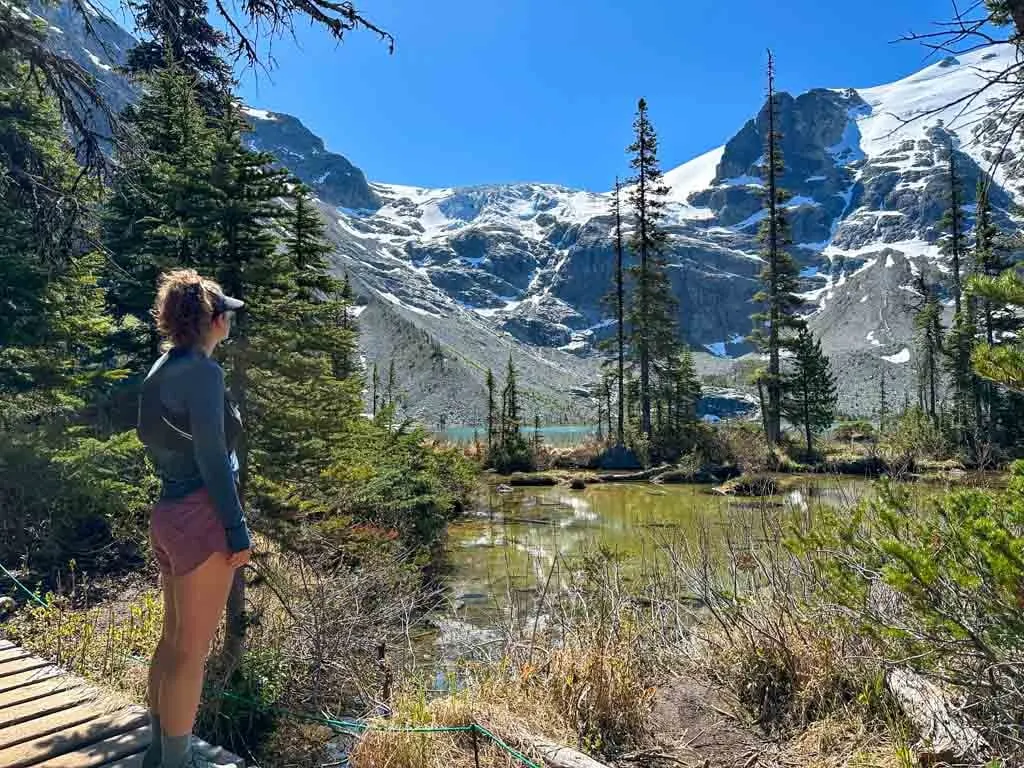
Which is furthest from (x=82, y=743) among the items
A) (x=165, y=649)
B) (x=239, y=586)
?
(x=239, y=586)

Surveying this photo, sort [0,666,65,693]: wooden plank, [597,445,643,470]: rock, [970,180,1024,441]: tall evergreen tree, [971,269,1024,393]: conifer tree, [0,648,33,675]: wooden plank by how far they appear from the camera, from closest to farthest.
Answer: [971,269,1024,393]: conifer tree
[0,666,65,693]: wooden plank
[0,648,33,675]: wooden plank
[970,180,1024,441]: tall evergreen tree
[597,445,643,470]: rock

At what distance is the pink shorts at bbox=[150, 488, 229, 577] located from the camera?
7.32 feet

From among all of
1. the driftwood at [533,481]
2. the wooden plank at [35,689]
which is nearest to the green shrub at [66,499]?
the wooden plank at [35,689]

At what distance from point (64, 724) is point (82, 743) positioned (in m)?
0.23

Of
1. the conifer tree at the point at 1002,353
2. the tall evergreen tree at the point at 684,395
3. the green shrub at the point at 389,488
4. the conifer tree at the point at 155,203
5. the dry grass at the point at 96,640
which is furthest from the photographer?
the tall evergreen tree at the point at 684,395

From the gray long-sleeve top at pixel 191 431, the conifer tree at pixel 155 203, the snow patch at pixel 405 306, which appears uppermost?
the snow patch at pixel 405 306

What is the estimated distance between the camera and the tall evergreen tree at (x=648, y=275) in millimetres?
27938

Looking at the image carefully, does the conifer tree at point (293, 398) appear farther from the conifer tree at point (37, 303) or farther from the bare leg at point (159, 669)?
the bare leg at point (159, 669)

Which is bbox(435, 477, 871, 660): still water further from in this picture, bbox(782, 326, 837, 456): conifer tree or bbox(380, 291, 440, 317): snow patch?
bbox(380, 291, 440, 317): snow patch

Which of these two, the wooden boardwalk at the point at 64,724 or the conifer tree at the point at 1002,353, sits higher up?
the conifer tree at the point at 1002,353

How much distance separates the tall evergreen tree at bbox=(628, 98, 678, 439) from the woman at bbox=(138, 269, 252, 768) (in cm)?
2606

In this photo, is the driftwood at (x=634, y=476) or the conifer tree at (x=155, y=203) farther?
the driftwood at (x=634, y=476)

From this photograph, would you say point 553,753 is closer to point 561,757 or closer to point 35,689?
point 561,757

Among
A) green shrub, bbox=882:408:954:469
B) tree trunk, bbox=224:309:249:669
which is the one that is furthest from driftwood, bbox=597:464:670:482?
tree trunk, bbox=224:309:249:669
